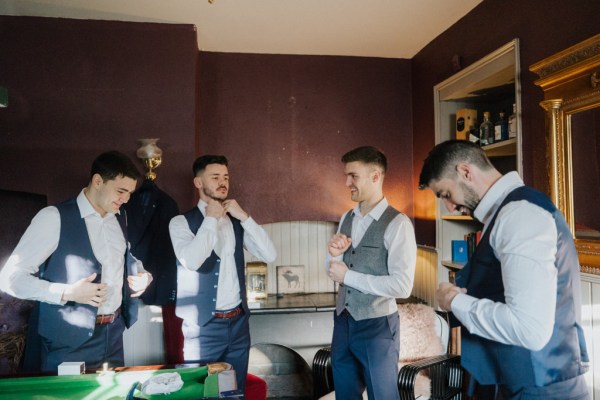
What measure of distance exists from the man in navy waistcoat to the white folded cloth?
64 centimetres

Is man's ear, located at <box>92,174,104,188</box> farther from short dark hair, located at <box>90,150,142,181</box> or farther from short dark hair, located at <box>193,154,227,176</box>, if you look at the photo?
Answer: short dark hair, located at <box>193,154,227,176</box>

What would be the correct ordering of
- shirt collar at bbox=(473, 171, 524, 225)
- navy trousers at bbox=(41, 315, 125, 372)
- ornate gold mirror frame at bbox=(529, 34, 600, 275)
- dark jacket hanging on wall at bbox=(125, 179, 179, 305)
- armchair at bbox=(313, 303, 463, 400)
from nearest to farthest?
shirt collar at bbox=(473, 171, 524, 225) → ornate gold mirror frame at bbox=(529, 34, 600, 275) → navy trousers at bbox=(41, 315, 125, 372) → armchair at bbox=(313, 303, 463, 400) → dark jacket hanging on wall at bbox=(125, 179, 179, 305)

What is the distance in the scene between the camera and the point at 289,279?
4582 millimetres

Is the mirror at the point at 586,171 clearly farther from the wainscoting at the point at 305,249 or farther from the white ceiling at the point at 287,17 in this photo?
the wainscoting at the point at 305,249

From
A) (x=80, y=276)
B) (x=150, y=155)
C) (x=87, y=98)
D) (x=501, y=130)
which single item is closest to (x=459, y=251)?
(x=501, y=130)

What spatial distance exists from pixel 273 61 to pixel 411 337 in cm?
280

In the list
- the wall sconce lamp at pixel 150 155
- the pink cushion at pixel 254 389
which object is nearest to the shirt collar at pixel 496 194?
the pink cushion at pixel 254 389

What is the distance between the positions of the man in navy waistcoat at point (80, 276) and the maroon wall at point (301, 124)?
181 centimetres

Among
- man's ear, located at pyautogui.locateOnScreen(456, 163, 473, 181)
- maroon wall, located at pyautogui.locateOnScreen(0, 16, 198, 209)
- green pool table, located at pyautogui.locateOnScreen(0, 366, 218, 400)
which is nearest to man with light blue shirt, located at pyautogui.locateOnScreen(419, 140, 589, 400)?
man's ear, located at pyautogui.locateOnScreen(456, 163, 473, 181)

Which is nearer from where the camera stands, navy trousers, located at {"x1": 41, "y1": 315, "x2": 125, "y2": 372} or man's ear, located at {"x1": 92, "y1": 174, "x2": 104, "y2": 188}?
navy trousers, located at {"x1": 41, "y1": 315, "x2": 125, "y2": 372}

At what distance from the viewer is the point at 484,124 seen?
3465 mm

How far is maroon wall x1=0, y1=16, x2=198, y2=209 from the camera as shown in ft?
12.0

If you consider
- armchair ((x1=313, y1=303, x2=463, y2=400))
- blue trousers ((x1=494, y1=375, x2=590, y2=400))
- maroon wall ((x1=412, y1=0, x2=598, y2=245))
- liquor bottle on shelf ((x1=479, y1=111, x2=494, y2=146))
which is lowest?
armchair ((x1=313, y1=303, x2=463, y2=400))

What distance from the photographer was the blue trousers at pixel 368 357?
246 cm
